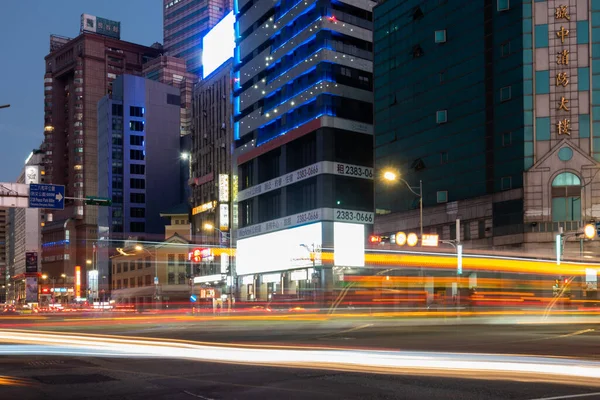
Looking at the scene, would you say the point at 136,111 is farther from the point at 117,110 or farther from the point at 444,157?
the point at 444,157

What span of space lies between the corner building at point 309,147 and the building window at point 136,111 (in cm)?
7390

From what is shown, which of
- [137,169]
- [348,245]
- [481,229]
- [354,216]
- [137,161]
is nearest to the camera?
[481,229]

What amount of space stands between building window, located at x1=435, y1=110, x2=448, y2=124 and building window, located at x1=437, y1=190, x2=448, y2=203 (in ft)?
21.8

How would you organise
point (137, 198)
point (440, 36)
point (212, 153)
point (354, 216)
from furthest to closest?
1. point (137, 198)
2. point (212, 153)
3. point (354, 216)
4. point (440, 36)

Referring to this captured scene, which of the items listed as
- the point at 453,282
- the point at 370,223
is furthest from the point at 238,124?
the point at 453,282

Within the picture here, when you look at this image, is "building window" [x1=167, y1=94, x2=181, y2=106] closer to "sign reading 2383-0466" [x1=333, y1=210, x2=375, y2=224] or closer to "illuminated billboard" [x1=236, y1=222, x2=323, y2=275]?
"illuminated billboard" [x1=236, y1=222, x2=323, y2=275]

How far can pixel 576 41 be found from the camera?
187 ft

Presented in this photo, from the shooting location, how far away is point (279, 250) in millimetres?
85500

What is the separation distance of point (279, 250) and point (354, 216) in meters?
11.4

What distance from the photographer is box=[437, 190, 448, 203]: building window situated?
65.2 meters

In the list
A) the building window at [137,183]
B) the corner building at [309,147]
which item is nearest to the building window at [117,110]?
the building window at [137,183]

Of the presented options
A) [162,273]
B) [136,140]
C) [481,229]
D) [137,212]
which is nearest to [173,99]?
[136,140]

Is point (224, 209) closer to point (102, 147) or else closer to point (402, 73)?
point (402, 73)

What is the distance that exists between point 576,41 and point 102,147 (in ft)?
428
